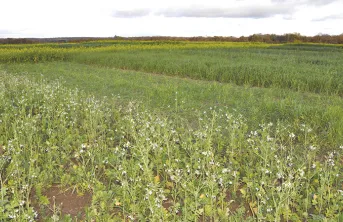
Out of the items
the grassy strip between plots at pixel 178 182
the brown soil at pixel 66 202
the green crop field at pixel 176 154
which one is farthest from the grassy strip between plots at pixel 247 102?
the brown soil at pixel 66 202

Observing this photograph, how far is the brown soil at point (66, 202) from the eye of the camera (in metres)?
4.34

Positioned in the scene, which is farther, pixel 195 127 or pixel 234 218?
pixel 195 127

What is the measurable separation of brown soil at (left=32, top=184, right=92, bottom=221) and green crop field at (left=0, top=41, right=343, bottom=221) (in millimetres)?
21

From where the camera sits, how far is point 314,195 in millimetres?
4180

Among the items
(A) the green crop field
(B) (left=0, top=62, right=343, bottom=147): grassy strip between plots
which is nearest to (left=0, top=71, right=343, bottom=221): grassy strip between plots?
(A) the green crop field

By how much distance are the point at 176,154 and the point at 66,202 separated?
1.73 metres

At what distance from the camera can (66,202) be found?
459cm

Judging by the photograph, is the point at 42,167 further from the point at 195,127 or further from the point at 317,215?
the point at 317,215

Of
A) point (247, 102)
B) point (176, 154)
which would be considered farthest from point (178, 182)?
point (247, 102)

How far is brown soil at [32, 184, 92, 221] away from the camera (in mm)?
4336

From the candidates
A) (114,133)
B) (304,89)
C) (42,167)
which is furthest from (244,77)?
(42,167)

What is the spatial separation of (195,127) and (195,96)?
2954 mm

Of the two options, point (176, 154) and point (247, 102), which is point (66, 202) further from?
point (247, 102)

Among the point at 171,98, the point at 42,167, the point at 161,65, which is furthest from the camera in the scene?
the point at 161,65
